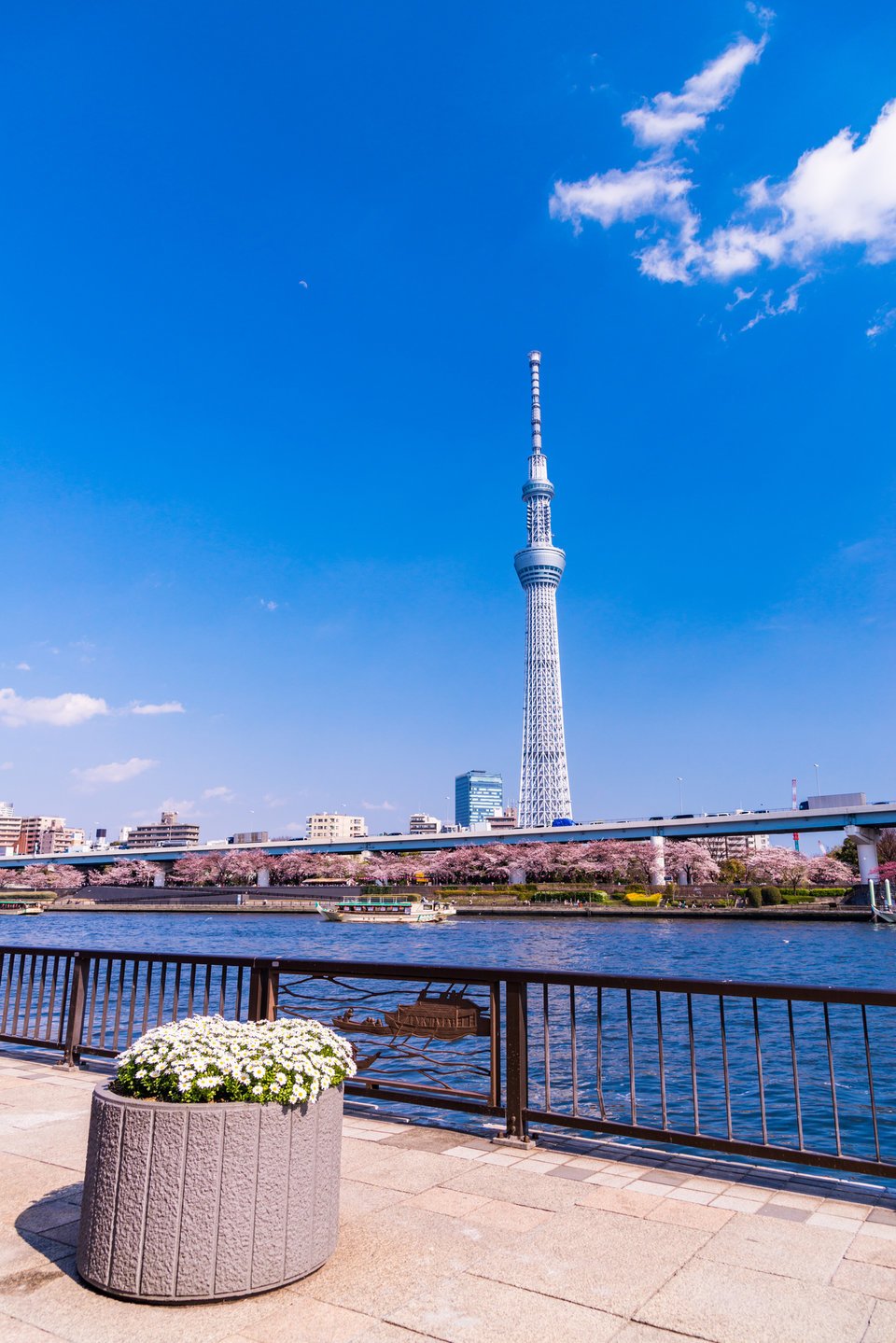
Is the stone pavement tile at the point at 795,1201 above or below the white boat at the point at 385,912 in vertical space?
above

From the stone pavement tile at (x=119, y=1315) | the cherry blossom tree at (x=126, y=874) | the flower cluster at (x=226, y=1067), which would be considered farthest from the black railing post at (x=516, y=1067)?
the cherry blossom tree at (x=126, y=874)

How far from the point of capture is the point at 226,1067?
446 centimetres

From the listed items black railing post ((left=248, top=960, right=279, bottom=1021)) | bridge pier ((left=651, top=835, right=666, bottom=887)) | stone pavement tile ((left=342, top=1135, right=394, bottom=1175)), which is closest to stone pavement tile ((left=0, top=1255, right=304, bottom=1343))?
stone pavement tile ((left=342, top=1135, right=394, bottom=1175))

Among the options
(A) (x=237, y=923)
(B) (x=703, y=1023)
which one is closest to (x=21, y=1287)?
(B) (x=703, y=1023)

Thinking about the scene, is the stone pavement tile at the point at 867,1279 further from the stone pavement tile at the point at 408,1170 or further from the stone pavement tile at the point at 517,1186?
the stone pavement tile at the point at 408,1170

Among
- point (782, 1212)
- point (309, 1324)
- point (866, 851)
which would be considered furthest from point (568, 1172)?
point (866, 851)

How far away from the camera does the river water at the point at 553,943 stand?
130 ft

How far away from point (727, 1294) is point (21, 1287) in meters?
3.47

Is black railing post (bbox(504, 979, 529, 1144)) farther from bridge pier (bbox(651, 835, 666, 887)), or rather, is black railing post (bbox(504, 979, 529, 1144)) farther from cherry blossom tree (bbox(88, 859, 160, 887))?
cherry blossom tree (bbox(88, 859, 160, 887))

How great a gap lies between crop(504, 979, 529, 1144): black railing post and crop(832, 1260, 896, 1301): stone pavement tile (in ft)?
9.48

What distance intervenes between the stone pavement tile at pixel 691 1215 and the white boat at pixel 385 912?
257 feet

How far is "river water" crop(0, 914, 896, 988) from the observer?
3959 cm

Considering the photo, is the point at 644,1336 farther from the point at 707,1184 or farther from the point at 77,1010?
the point at 77,1010

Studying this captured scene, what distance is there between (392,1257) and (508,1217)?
0.90m
